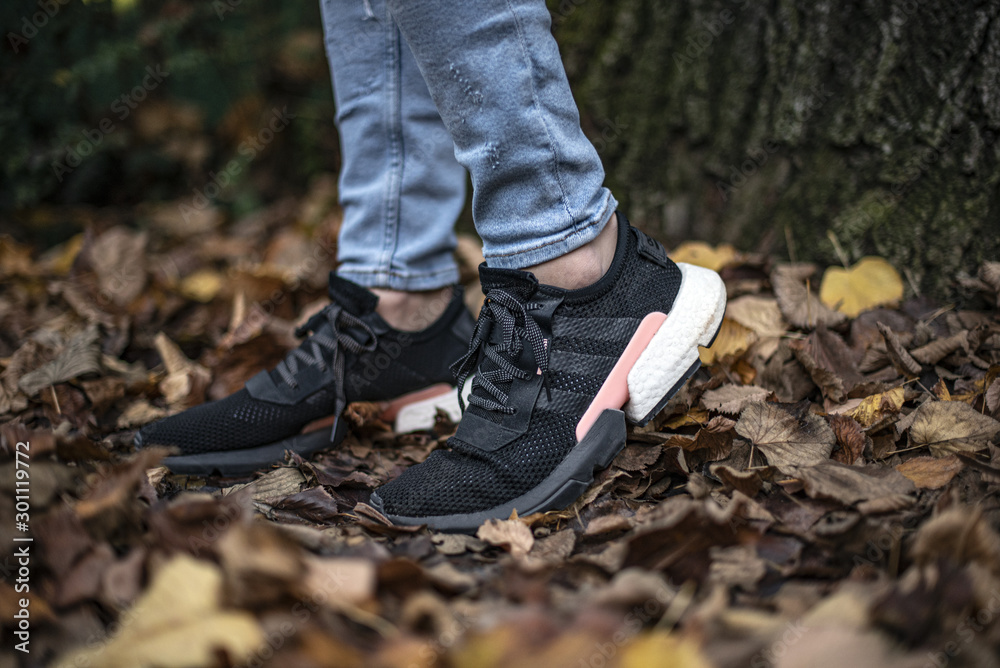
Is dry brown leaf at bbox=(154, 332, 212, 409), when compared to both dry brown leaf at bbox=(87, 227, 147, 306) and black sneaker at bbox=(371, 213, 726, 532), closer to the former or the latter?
dry brown leaf at bbox=(87, 227, 147, 306)

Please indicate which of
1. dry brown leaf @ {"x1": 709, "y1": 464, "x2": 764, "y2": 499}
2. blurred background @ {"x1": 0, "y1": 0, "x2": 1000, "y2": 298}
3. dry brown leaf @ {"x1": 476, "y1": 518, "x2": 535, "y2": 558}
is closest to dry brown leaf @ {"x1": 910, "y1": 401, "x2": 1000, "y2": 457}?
dry brown leaf @ {"x1": 709, "y1": 464, "x2": 764, "y2": 499}

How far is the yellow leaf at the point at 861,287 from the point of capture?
1637mm

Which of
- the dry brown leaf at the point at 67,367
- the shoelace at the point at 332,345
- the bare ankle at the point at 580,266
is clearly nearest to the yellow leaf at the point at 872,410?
the bare ankle at the point at 580,266

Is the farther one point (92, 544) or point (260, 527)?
point (92, 544)

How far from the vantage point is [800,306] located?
1.60 meters

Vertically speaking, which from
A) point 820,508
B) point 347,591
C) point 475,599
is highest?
point 347,591

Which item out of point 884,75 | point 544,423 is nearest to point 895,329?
point 884,75

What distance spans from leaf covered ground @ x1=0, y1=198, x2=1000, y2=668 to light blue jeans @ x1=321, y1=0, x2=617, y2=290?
47 cm

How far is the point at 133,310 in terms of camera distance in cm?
226

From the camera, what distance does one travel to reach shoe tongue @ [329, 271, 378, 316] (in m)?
1.48

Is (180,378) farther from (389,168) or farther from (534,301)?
(534,301)

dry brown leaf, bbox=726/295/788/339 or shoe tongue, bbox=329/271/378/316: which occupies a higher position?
shoe tongue, bbox=329/271/378/316

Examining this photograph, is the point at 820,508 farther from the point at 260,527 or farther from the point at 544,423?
the point at 260,527

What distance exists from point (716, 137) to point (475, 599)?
166 centimetres
